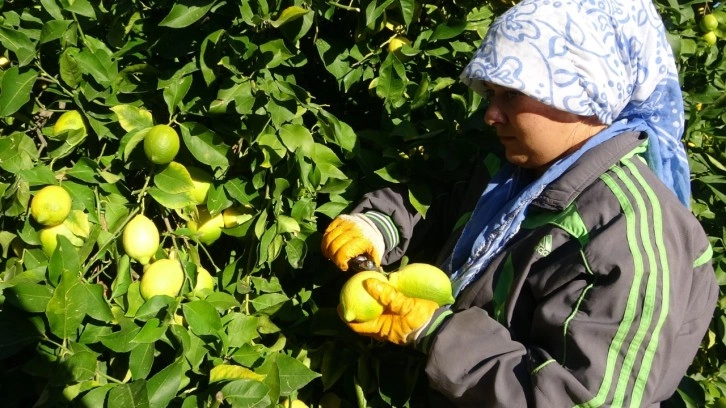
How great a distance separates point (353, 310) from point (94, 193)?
60cm

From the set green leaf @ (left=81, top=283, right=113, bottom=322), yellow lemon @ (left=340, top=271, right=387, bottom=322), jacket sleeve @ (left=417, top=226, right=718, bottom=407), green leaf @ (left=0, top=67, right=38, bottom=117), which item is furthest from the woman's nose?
green leaf @ (left=0, top=67, right=38, bottom=117)

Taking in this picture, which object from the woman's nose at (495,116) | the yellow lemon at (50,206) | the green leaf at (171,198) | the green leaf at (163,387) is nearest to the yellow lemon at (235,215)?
the green leaf at (171,198)

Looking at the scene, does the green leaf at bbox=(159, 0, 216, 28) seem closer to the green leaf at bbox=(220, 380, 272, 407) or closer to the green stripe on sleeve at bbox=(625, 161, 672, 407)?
the green leaf at bbox=(220, 380, 272, 407)

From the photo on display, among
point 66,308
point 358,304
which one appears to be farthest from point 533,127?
point 66,308

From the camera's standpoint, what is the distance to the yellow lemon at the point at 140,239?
1407 mm

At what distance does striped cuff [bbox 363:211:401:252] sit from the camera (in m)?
1.54

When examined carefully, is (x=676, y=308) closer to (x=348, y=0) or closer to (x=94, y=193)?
(x=348, y=0)

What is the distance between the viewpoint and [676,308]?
1.19 meters

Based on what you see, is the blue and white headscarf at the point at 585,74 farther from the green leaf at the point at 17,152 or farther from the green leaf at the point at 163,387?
the green leaf at the point at 17,152

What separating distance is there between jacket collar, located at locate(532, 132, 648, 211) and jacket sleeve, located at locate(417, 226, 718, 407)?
0.35 ft

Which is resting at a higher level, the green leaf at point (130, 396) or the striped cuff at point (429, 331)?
the striped cuff at point (429, 331)

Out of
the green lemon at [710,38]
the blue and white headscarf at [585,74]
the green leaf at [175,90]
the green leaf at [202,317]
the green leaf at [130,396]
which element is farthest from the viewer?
the green lemon at [710,38]

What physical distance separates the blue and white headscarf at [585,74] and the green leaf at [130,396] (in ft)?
2.01

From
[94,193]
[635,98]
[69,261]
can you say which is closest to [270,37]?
[94,193]
